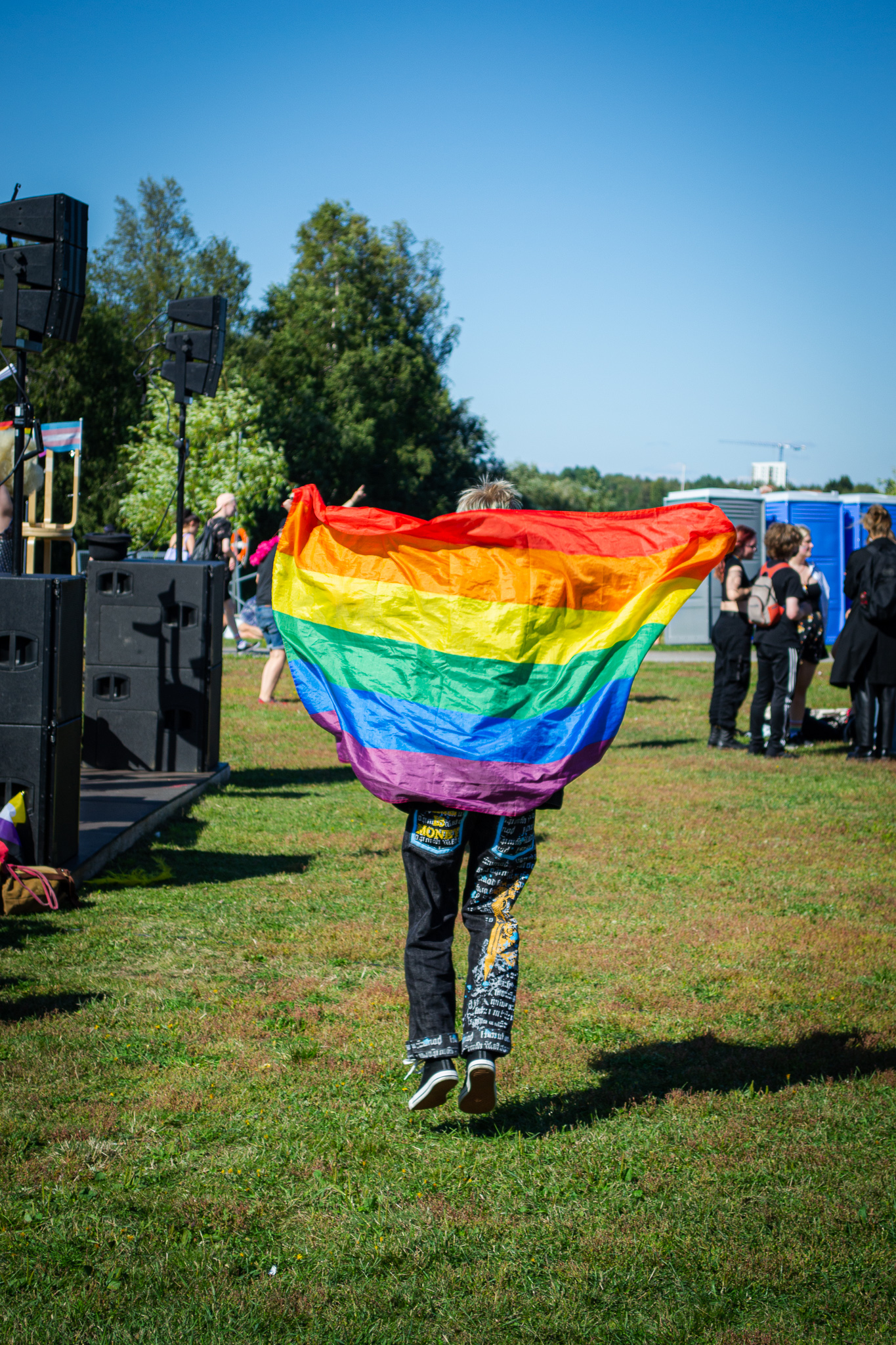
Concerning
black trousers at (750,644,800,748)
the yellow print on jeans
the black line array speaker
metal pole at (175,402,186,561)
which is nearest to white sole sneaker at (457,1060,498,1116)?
the yellow print on jeans

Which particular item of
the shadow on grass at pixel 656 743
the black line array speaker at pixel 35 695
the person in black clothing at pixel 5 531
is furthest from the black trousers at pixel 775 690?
the black line array speaker at pixel 35 695

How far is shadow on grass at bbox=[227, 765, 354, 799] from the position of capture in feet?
30.7

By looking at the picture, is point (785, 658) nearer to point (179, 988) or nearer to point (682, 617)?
point (179, 988)

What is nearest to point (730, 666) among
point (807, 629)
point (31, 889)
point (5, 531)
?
point (807, 629)

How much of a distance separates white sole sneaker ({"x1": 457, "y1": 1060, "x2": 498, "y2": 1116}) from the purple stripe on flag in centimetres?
78

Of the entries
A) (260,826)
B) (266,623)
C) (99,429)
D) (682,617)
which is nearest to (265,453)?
(682,617)

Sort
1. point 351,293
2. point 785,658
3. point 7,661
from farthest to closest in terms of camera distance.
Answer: point 351,293 < point 785,658 < point 7,661

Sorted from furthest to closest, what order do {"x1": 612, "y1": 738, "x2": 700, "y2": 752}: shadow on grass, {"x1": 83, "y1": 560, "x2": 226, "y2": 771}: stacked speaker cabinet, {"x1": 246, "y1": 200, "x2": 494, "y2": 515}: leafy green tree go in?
{"x1": 246, "y1": 200, "x2": 494, "y2": 515}: leafy green tree
{"x1": 612, "y1": 738, "x2": 700, "y2": 752}: shadow on grass
{"x1": 83, "y1": 560, "x2": 226, "y2": 771}: stacked speaker cabinet

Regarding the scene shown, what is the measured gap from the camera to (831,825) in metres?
9.09

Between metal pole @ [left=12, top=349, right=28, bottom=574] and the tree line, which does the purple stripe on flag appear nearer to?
metal pole @ [left=12, top=349, right=28, bottom=574]

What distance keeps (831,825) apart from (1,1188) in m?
7.25

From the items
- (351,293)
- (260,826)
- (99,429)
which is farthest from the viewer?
(351,293)

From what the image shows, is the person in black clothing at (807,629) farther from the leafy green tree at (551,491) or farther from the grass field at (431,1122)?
the leafy green tree at (551,491)

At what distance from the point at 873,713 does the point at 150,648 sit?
7.46m
